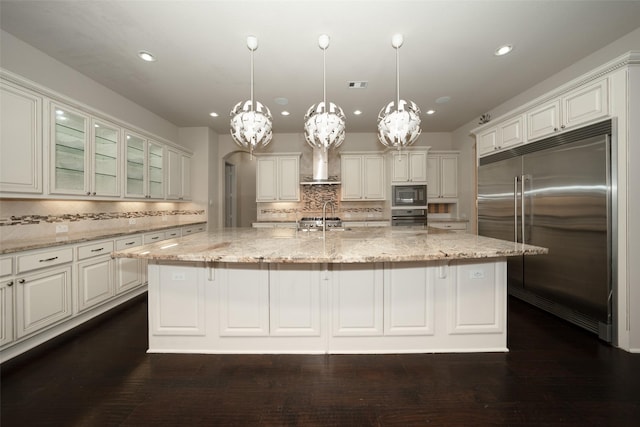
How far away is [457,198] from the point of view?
5.25m

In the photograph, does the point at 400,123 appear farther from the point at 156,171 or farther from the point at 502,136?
the point at 156,171

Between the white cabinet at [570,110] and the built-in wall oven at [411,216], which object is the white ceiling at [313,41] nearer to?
the white cabinet at [570,110]

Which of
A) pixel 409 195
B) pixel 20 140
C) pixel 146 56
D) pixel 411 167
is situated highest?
pixel 146 56

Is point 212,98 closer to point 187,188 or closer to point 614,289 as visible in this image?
point 187,188

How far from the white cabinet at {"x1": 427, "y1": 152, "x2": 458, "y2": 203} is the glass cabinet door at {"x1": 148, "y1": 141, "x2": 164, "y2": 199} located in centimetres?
490

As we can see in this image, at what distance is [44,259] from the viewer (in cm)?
222

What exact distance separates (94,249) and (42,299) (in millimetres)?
Result: 627

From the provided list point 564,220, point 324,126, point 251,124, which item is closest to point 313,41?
point 324,126

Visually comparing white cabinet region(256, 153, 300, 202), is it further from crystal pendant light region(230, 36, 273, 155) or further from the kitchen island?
the kitchen island

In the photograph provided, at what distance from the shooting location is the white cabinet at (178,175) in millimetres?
4504

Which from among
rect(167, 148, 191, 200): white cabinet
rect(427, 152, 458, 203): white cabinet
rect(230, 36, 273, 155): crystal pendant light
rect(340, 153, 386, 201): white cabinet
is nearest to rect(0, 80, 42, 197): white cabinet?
rect(230, 36, 273, 155): crystal pendant light

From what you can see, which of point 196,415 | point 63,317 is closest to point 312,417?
point 196,415

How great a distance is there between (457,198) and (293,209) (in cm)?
341

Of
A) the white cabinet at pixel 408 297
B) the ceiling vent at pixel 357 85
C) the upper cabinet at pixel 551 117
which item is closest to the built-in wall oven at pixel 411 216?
the upper cabinet at pixel 551 117
